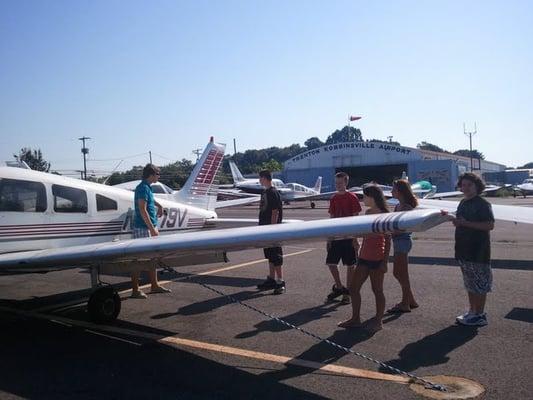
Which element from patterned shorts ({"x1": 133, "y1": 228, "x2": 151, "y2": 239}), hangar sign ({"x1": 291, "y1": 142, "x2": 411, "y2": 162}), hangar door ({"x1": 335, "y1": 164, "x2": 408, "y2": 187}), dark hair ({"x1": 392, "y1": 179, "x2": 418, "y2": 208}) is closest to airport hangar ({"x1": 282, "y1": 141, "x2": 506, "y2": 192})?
hangar sign ({"x1": 291, "y1": 142, "x2": 411, "y2": 162})

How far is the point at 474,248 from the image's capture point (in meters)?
5.61

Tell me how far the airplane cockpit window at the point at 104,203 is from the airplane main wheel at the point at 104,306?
1424 millimetres

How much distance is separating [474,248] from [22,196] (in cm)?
556

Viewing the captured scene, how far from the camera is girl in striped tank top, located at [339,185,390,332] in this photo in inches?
214

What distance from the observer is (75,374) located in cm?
452

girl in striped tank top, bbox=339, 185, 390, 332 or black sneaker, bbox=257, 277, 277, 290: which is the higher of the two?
girl in striped tank top, bbox=339, 185, 390, 332

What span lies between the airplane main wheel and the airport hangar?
5663 centimetres

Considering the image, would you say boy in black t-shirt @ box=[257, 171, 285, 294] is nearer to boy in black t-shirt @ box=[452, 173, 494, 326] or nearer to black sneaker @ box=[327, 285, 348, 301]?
black sneaker @ box=[327, 285, 348, 301]

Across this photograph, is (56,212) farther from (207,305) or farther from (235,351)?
(235,351)

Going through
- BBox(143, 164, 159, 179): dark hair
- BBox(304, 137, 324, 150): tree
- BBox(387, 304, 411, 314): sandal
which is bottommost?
BBox(387, 304, 411, 314): sandal

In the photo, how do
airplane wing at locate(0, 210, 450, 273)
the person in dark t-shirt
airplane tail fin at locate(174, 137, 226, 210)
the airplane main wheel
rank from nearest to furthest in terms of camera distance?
airplane wing at locate(0, 210, 450, 273), the airplane main wheel, the person in dark t-shirt, airplane tail fin at locate(174, 137, 226, 210)

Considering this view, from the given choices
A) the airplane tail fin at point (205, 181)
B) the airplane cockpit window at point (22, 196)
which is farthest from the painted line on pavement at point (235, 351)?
the airplane tail fin at point (205, 181)

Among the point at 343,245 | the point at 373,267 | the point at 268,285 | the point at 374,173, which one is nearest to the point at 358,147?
the point at 374,173

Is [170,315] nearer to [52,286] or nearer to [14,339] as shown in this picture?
[14,339]
